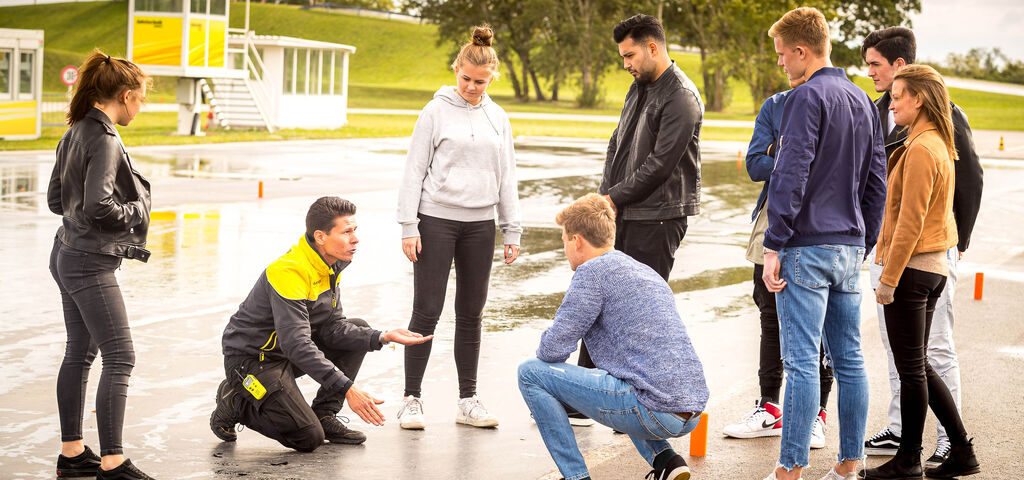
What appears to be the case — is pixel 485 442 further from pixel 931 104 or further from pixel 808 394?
pixel 931 104

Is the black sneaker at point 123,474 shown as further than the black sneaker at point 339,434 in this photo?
No

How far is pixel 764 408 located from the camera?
582 centimetres

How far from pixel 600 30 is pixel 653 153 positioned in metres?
69.9

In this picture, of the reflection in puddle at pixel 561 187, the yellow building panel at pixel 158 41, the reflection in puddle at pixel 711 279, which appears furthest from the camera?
the yellow building panel at pixel 158 41

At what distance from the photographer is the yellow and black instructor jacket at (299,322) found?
5.03 metres

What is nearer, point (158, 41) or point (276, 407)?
point (276, 407)

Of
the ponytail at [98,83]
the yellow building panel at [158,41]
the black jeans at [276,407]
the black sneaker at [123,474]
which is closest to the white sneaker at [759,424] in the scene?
the black jeans at [276,407]

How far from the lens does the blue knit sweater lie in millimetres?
4336

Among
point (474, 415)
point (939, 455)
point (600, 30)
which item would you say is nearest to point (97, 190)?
point (474, 415)

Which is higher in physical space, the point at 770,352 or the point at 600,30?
the point at 600,30

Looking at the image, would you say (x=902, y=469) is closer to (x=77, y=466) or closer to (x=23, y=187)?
(x=77, y=466)

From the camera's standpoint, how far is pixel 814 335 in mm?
4730

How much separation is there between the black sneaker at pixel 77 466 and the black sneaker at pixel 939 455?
3.86 m

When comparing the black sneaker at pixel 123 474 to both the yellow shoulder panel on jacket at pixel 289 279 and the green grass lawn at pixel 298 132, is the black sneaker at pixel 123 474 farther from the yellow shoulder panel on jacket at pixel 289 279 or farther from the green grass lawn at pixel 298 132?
the green grass lawn at pixel 298 132
